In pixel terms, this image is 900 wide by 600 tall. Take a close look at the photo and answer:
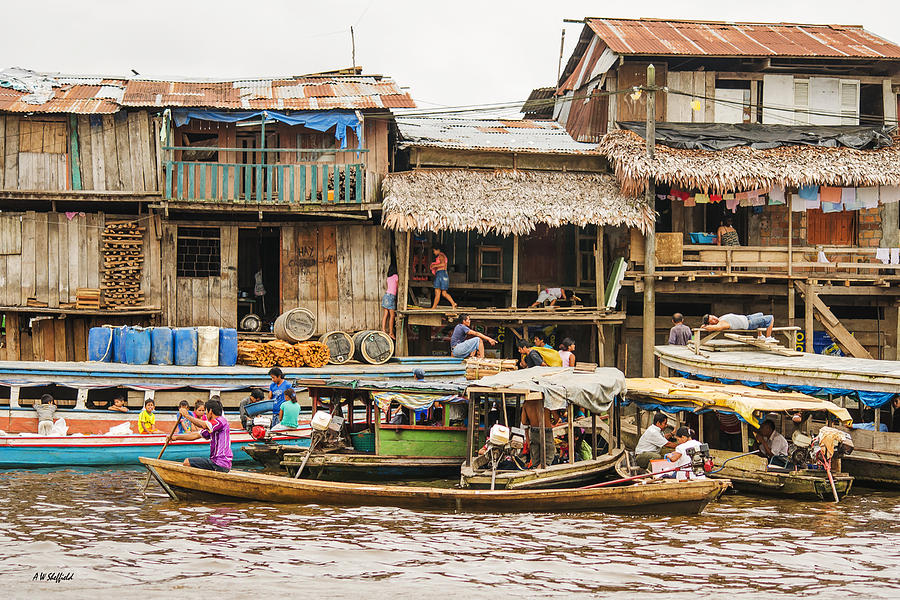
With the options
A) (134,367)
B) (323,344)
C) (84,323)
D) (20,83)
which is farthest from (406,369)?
(20,83)

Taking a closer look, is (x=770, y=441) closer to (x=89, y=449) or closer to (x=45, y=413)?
(x=89, y=449)

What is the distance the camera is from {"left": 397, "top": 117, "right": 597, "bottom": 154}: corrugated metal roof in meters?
21.8

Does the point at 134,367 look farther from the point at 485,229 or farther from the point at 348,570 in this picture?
the point at 348,570

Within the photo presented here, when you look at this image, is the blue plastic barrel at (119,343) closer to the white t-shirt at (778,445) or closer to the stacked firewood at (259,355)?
the stacked firewood at (259,355)

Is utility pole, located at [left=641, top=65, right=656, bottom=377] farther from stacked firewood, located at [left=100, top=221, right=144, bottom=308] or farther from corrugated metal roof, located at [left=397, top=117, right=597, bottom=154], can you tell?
stacked firewood, located at [left=100, top=221, right=144, bottom=308]

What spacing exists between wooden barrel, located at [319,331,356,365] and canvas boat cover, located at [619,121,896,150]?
27.5ft

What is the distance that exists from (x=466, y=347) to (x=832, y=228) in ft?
35.1

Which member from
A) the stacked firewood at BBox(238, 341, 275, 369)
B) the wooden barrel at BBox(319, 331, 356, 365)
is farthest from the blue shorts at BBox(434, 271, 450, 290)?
the stacked firewood at BBox(238, 341, 275, 369)

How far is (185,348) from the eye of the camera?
1797cm

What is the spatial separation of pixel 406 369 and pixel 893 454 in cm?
880

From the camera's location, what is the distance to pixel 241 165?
1962 cm

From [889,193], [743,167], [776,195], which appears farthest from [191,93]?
[889,193]

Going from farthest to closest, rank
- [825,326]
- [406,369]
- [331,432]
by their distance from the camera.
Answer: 1. [825,326]
2. [406,369]
3. [331,432]

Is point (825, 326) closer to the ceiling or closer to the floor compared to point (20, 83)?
closer to the floor
